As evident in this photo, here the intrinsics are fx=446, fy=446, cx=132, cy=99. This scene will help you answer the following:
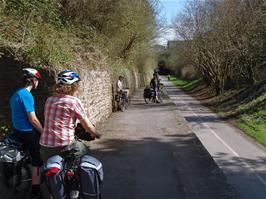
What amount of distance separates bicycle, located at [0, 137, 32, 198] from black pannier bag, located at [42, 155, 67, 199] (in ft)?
4.30

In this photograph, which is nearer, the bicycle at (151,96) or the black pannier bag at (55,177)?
the black pannier bag at (55,177)

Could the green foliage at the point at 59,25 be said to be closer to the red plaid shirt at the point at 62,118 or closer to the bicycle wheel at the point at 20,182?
the bicycle wheel at the point at 20,182

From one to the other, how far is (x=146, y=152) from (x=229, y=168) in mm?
2109

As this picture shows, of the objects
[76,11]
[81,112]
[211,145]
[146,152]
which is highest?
[76,11]

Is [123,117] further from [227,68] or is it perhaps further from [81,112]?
[227,68]

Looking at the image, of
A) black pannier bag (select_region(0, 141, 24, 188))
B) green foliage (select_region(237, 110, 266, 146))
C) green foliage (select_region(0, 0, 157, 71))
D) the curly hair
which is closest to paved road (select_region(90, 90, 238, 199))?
black pannier bag (select_region(0, 141, 24, 188))

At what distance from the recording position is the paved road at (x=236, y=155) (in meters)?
8.97

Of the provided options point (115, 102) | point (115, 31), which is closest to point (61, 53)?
point (115, 102)

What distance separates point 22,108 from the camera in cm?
584

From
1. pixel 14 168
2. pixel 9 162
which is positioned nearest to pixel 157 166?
pixel 14 168

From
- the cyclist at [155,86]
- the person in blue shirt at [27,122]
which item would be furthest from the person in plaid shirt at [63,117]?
the cyclist at [155,86]

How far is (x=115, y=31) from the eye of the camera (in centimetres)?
2320

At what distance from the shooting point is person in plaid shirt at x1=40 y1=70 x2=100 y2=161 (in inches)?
188

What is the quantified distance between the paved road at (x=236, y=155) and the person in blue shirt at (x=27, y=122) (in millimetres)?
4045
